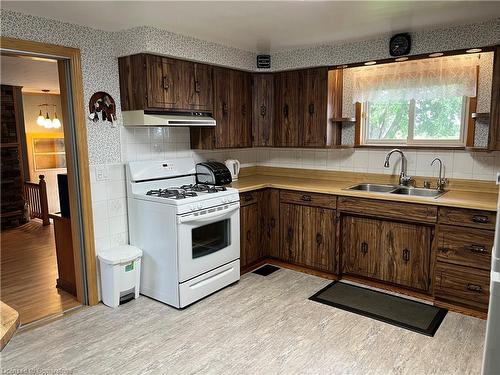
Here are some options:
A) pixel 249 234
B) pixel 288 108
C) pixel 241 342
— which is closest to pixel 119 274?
pixel 241 342

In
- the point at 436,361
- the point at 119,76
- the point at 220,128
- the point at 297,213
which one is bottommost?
the point at 436,361

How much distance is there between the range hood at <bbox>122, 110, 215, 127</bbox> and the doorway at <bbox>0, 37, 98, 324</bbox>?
0.39 metres

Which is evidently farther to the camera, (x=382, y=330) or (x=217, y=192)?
(x=217, y=192)

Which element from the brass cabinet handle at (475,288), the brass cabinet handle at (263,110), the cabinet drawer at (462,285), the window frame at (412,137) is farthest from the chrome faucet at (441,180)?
the brass cabinet handle at (263,110)

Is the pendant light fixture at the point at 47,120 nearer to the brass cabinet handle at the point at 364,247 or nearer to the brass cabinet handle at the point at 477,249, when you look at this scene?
the brass cabinet handle at the point at 364,247

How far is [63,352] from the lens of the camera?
2.49m

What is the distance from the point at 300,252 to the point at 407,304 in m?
1.13

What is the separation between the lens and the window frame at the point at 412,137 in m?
3.41

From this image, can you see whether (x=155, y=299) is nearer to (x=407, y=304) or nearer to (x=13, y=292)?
(x=13, y=292)

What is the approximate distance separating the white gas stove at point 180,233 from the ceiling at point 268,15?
123cm

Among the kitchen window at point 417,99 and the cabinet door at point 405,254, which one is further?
the kitchen window at point 417,99

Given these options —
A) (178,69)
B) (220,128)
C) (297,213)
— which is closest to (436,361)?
(297,213)

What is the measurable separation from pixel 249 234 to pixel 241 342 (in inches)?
54.6

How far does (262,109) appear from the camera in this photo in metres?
4.23
